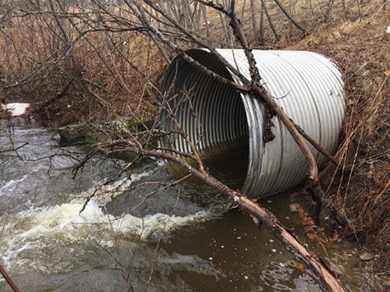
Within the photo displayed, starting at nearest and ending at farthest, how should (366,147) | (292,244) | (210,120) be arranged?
1. (292,244)
2. (366,147)
3. (210,120)

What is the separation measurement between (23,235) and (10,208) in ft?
2.81

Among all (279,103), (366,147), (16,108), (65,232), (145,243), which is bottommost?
(145,243)

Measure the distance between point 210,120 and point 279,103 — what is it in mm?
2252

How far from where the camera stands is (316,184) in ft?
13.4

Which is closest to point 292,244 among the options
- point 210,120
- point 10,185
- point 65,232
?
point 65,232

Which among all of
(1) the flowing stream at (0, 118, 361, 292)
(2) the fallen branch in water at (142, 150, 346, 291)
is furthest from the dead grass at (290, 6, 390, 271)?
(2) the fallen branch in water at (142, 150, 346, 291)

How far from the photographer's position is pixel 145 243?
171 inches

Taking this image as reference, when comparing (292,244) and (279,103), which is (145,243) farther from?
(279,103)

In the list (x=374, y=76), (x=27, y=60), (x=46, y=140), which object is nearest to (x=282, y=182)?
→ (x=374, y=76)

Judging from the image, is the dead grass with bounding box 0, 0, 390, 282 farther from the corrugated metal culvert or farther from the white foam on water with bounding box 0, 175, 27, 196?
the white foam on water with bounding box 0, 175, 27, 196

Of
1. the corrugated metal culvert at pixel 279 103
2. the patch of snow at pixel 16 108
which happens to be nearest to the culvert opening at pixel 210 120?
the corrugated metal culvert at pixel 279 103

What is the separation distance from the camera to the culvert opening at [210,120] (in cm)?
577

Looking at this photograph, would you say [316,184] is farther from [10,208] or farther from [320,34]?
[320,34]

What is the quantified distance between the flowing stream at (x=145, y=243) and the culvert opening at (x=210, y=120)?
41 centimetres
